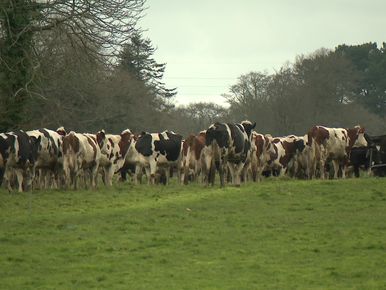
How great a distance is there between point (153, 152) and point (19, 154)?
7.69 meters

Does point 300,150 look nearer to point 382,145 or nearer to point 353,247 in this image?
point 382,145

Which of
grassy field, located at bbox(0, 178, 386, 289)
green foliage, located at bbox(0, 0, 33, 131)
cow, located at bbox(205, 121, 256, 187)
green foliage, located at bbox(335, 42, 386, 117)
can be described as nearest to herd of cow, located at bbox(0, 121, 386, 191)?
cow, located at bbox(205, 121, 256, 187)

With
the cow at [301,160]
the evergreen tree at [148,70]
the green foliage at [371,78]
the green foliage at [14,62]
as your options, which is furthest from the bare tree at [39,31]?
the green foliage at [371,78]

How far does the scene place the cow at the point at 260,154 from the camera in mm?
39094

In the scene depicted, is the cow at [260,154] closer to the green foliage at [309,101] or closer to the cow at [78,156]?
the cow at [78,156]

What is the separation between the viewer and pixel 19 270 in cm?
1450

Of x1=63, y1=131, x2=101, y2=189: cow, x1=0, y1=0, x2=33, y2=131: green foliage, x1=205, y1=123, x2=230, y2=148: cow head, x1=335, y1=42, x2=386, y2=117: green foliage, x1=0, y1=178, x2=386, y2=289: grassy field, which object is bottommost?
x1=0, y1=178, x2=386, y2=289: grassy field

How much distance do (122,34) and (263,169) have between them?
954cm

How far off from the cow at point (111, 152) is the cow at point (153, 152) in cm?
37

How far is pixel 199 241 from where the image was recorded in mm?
17375

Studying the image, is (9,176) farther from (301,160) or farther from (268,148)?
(301,160)

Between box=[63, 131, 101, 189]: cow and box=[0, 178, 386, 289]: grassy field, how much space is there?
17.4 feet

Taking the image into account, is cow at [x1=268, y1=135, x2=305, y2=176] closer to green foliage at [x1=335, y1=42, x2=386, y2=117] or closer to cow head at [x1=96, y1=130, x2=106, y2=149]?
cow head at [x1=96, y1=130, x2=106, y2=149]

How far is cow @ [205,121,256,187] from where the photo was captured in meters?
31.4
